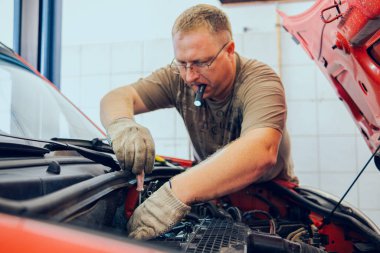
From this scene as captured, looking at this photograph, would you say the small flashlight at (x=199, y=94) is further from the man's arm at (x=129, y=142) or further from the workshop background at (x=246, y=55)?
the workshop background at (x=246, y=55)

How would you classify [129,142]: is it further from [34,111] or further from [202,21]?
[202,21]

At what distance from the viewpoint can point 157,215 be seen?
3.71ft

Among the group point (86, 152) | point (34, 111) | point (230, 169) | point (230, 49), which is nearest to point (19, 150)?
Result: point (86, 152)

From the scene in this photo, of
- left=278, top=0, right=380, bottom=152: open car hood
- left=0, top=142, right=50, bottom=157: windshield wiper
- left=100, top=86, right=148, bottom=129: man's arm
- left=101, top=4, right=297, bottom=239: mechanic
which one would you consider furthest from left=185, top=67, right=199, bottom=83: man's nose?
left=0, top=142, right=50, bottom=157: windshield wiper

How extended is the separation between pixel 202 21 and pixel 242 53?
223 centimetres

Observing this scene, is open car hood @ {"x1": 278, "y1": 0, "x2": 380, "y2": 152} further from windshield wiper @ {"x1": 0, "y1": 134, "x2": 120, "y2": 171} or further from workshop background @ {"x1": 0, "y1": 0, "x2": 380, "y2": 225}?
workshop background @ {"x1": 0, "y1": 0, "x2": 380, "y2": 225}

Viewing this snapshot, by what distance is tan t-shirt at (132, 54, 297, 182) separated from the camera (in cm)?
158

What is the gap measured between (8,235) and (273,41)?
348cm

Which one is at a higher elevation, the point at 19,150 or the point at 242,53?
the point at 242,53

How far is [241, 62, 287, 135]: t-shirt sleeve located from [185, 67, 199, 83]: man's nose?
20cm

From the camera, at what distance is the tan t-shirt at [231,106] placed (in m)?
1.58

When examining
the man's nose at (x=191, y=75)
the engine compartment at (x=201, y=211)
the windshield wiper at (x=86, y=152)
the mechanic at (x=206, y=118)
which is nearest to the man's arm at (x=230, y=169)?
the mechanic at (x=206, y=118)

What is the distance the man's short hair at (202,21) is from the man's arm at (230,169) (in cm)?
47

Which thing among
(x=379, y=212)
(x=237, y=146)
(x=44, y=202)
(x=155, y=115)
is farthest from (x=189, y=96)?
(x=379, y=212)
